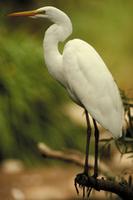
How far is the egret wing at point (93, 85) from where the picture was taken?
304 centimetres

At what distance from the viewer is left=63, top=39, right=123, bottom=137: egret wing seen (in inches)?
120

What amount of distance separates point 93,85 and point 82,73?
7cm

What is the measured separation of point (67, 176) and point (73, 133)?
2.83 feet

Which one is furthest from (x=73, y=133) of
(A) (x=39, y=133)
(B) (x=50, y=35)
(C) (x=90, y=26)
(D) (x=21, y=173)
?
(B) (x=50, y=35)

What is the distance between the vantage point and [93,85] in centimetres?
310

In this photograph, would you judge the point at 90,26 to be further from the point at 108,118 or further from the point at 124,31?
the point at 108,118

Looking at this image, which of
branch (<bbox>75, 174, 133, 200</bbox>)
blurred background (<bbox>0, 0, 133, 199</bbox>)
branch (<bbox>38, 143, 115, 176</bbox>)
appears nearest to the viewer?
branch (<bbox>75, 174, 133, 200</bbox>)

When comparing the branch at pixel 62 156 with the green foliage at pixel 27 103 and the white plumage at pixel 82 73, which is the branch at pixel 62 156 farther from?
the green foliage at pixel 27 103

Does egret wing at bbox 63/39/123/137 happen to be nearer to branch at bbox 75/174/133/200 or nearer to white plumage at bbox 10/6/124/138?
white plumage at bbox 10/6/124/138

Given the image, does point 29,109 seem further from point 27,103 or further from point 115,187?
point 115,187

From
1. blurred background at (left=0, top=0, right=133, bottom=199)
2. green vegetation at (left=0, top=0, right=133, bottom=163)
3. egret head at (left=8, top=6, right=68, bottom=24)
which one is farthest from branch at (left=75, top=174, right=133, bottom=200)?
green vegetation at (left=0, top=0, right=133, bottom=163)

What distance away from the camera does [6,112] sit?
6637 mm

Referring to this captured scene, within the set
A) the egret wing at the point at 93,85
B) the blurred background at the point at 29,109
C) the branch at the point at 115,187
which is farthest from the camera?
the blurred background at the point at 29,109

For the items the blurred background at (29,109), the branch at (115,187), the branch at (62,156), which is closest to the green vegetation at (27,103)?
the blurred background at (29,109)
